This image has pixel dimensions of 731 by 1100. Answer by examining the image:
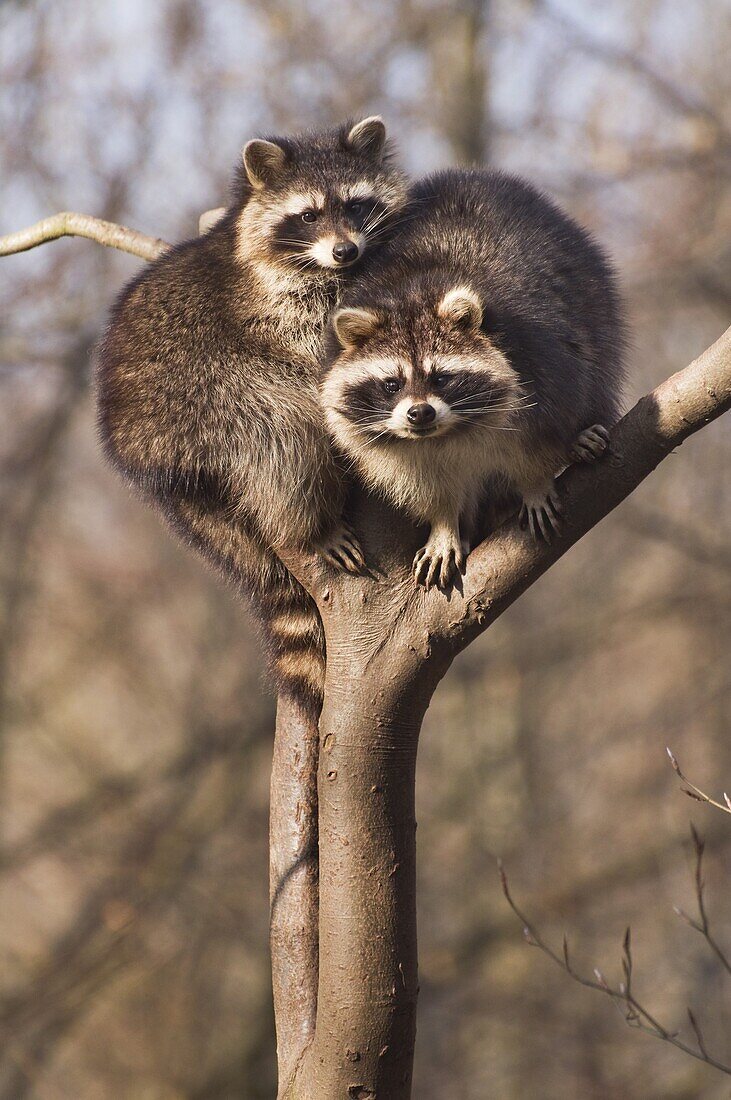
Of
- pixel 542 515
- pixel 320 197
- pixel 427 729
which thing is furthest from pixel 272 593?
pixel 427 729

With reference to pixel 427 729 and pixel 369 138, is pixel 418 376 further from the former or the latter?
pixel 427 729

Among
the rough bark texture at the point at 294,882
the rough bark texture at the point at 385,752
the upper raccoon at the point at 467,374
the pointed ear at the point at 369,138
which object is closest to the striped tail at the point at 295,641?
the rough bark texture at the point at 294,882

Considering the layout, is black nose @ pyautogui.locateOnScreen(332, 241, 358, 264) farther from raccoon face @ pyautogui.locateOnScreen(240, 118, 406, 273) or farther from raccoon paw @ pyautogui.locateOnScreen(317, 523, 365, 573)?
raccoon paw @ pyautogui.locateOnScreen(317, 523, 365, 573)

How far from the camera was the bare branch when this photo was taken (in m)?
4.19

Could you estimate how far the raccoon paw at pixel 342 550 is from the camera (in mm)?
3281

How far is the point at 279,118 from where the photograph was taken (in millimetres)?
9953

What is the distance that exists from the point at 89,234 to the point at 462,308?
5.93 ft

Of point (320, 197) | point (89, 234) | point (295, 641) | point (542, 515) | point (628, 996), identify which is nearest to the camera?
point (542, 515)

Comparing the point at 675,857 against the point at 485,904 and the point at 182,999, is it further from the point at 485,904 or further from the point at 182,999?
the point at 182,999

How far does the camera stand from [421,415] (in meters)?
3.09

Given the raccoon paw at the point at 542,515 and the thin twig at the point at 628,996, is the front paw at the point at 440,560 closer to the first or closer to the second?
the raccoon paw at the point at 542,515

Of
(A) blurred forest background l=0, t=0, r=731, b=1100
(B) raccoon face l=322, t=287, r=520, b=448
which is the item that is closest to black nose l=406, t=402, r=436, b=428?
(B) raccoon face l=322, t=287, r=520, b=448

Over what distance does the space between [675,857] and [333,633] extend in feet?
27.1

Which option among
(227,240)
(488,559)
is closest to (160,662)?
(227,240)
